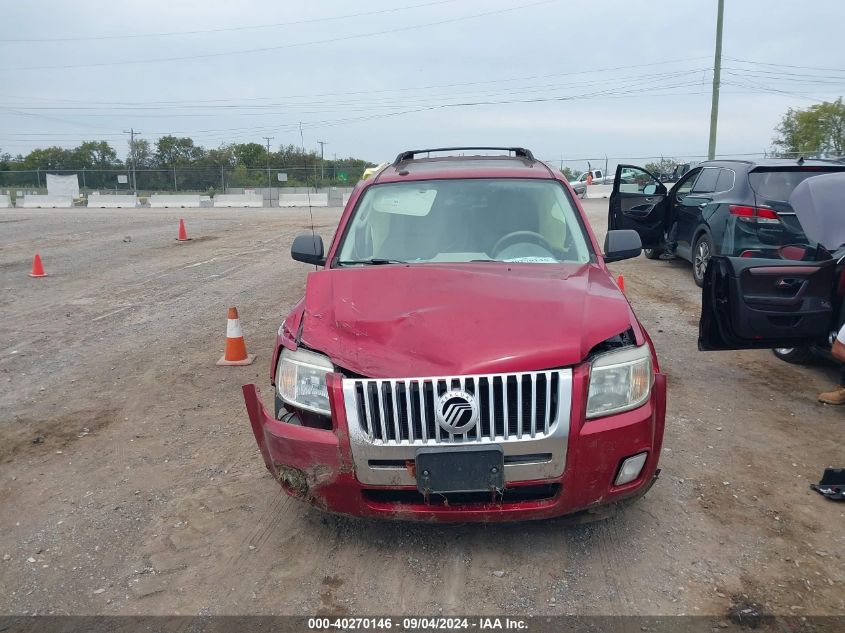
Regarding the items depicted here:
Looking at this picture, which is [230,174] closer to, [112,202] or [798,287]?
[112,202]

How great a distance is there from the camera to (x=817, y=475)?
14.0 feet

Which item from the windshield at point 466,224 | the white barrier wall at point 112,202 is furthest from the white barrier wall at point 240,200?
the windshield at point 466,224

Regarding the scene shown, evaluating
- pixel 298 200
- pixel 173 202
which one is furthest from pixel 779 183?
pixel 173 202

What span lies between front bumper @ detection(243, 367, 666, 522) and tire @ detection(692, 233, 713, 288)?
758 cm

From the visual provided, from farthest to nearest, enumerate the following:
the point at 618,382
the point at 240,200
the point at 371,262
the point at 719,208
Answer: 1. the point at 240,200
2. the point at 719,208
3. the point at 371,262
4. the point at 618,382

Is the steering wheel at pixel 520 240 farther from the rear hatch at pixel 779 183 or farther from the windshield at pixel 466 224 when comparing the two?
the rear hatch at pixel 779 183

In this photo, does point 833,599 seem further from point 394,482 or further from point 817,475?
point 394,482

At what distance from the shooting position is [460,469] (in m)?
3.01

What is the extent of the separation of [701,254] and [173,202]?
37.7 metres

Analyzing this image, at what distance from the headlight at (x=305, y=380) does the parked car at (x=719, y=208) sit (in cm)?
533

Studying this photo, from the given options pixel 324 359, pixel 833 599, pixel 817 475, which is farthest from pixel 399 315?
pixel 817 475

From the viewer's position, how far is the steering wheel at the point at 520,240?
4453 millimetres

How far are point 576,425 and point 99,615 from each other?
7.08 ft

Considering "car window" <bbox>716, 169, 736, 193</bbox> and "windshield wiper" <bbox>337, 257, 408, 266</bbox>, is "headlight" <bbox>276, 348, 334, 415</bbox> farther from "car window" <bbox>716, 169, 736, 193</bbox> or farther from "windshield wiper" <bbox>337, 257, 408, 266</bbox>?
"car window" <bbox>716, 169, 736, 193</bbox>
